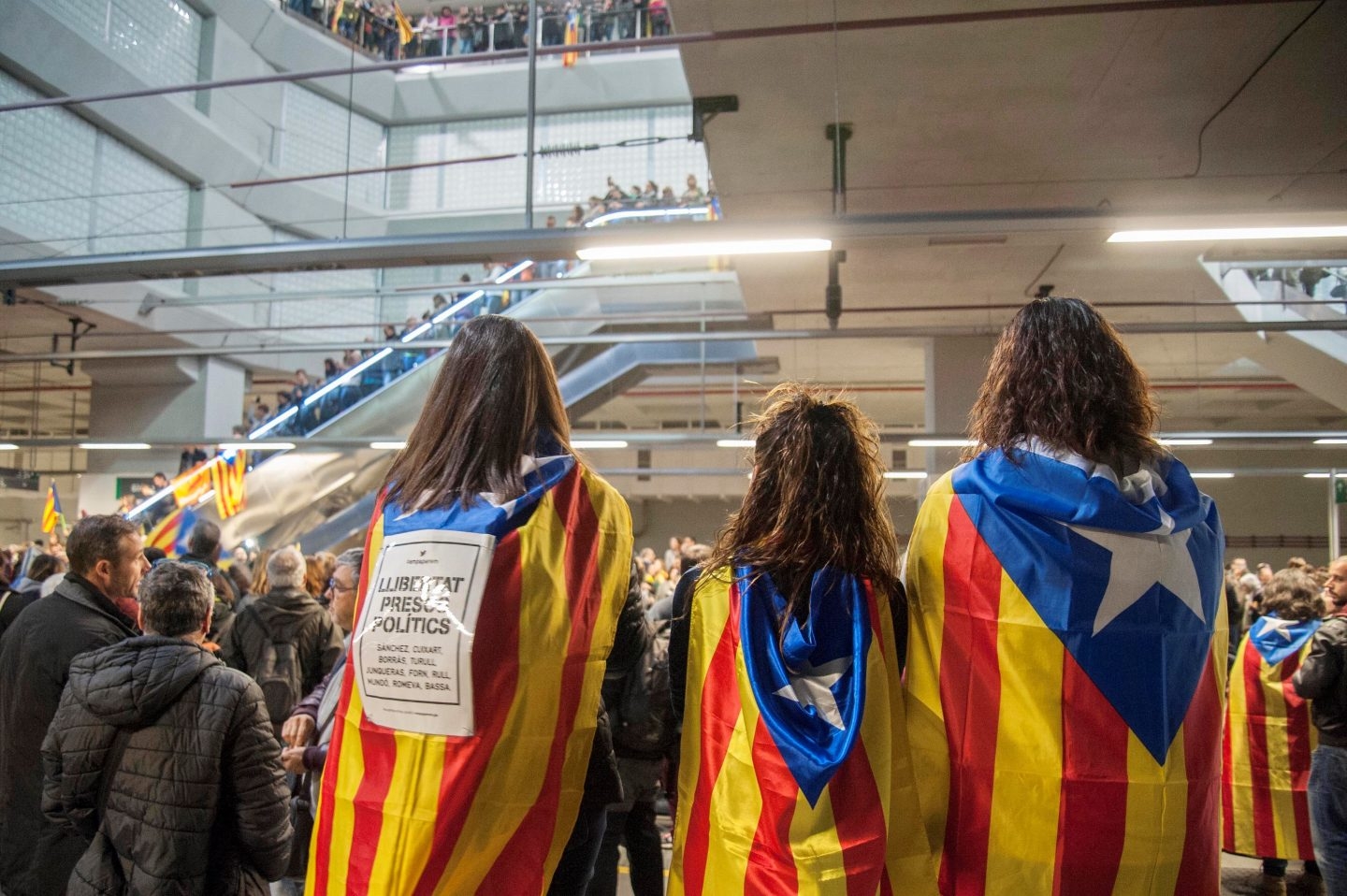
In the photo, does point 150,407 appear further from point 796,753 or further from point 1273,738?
point 796,753

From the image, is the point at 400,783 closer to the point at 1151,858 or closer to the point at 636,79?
the point at 1151,858

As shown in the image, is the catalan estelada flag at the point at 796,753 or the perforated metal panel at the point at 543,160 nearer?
the catalan estelada flag at the point at 796,753

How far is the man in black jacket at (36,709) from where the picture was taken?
2869 millimetres

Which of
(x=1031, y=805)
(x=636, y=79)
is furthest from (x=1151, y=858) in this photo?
(x=636, y=79)

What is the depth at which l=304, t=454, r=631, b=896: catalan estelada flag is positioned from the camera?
5.74ft

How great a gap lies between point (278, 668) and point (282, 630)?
16 cm

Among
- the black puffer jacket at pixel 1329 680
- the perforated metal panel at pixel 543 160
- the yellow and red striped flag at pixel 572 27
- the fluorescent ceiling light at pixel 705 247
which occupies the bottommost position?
the black puffer jacket at pixel 1329 680

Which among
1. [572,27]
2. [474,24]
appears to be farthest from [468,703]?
[474,24]

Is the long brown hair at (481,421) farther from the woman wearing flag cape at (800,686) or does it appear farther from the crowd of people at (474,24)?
the crowd of people at (474,24)

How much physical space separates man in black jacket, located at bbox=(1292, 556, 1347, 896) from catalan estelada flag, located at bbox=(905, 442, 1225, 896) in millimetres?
2495

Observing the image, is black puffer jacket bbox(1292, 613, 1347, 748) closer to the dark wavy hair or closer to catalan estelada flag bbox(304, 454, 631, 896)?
the dark wavy hair

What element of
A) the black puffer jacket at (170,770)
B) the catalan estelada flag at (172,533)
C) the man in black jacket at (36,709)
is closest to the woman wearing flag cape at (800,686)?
the black puffer jacket at (170,770)

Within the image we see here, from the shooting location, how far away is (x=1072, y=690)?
183 cm

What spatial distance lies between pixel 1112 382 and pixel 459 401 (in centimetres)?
127
